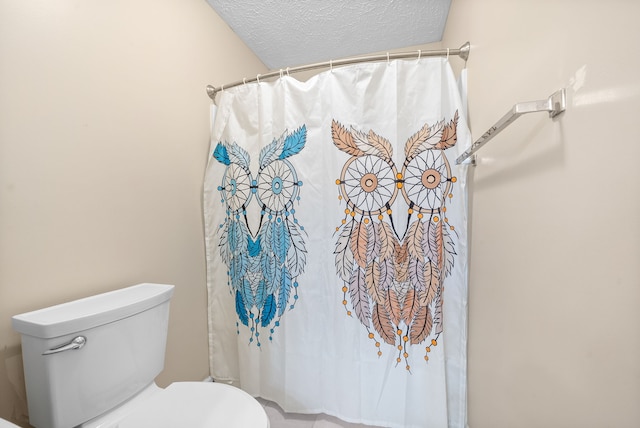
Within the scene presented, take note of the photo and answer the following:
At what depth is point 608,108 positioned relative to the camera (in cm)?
42

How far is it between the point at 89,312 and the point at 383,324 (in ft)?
3.61

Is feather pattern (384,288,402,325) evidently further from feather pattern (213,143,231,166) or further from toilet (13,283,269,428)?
feather pattern (213,143,231,166)

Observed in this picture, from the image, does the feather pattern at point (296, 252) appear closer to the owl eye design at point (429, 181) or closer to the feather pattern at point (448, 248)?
the owl eye design at point (429, 181)

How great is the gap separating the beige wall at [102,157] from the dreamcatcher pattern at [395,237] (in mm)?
831

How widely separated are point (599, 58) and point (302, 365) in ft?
4.84

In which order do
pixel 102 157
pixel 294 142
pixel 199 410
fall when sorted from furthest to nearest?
pixel 294 142 < pixel 102 157 < pixel 199 410

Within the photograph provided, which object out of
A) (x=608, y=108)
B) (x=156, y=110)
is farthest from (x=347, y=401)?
(x=156, y=110)

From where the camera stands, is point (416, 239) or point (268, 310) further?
point (268, 310)

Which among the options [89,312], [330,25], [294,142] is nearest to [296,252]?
[294,142]

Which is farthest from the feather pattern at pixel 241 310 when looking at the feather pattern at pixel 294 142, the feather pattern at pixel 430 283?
the feather pattern at pixel 430 283

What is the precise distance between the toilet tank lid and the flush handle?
3 cm

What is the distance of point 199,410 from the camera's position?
835mm

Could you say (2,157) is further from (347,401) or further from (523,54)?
(347,401)

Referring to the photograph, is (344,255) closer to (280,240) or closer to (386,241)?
(386,241)
